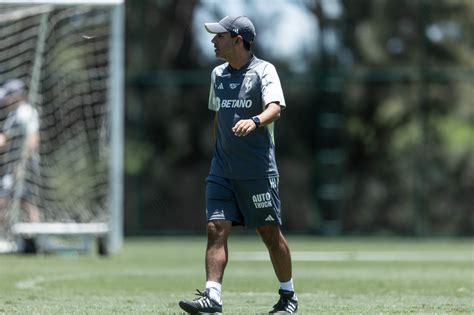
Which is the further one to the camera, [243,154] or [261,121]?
[243,154]

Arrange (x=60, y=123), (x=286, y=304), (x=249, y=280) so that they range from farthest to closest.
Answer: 1. (x=60, y=123)
2. (x=249, y=280)
3. (x=286, y=304)

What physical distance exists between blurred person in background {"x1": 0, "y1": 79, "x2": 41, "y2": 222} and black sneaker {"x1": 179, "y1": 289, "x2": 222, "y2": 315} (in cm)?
811

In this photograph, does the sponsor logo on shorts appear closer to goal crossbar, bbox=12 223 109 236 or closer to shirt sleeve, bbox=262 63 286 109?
shirt sleeve, bbox=262 63 286 109

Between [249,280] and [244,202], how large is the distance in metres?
3.74

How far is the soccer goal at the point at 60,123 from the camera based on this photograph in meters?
15.1

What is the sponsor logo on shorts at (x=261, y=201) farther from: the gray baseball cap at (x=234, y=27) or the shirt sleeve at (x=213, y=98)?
the gray baseball cap at (x=234, y=27)

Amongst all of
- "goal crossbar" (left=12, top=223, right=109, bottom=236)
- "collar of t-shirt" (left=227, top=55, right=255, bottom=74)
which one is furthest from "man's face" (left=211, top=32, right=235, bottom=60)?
"goal crossbar" (left=12, top=223, right=109, bottom=236)

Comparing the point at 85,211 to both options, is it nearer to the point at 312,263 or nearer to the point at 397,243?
the point at 312,263

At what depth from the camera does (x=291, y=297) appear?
309 inches

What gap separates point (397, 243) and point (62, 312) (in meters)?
11.7

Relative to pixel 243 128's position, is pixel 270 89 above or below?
above

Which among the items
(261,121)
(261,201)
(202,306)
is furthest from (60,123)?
(202,306)

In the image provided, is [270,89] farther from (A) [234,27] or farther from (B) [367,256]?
(B) [367,256]

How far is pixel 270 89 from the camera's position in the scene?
24.9ft
